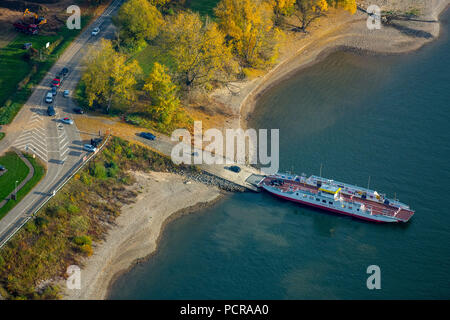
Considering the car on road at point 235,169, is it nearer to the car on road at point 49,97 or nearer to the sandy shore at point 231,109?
the sandy shore at point 231,109

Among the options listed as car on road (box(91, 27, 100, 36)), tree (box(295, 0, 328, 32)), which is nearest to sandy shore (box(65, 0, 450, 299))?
tree (box(295, 0, 328, 32))

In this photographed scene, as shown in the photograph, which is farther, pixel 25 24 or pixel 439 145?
A: pixel 25 24

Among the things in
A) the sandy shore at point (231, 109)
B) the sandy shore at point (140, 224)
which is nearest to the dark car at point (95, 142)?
the sandy shore at point (140, 224)

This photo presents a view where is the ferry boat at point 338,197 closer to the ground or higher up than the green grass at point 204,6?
closer to the ground

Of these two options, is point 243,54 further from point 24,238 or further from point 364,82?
point 24,238

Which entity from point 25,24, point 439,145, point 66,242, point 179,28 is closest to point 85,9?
point 25,24

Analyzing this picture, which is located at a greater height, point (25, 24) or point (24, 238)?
point (25, 24)

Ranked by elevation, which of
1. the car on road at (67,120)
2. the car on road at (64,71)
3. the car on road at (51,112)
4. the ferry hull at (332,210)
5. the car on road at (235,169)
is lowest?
the ferry hull at (332,210)
